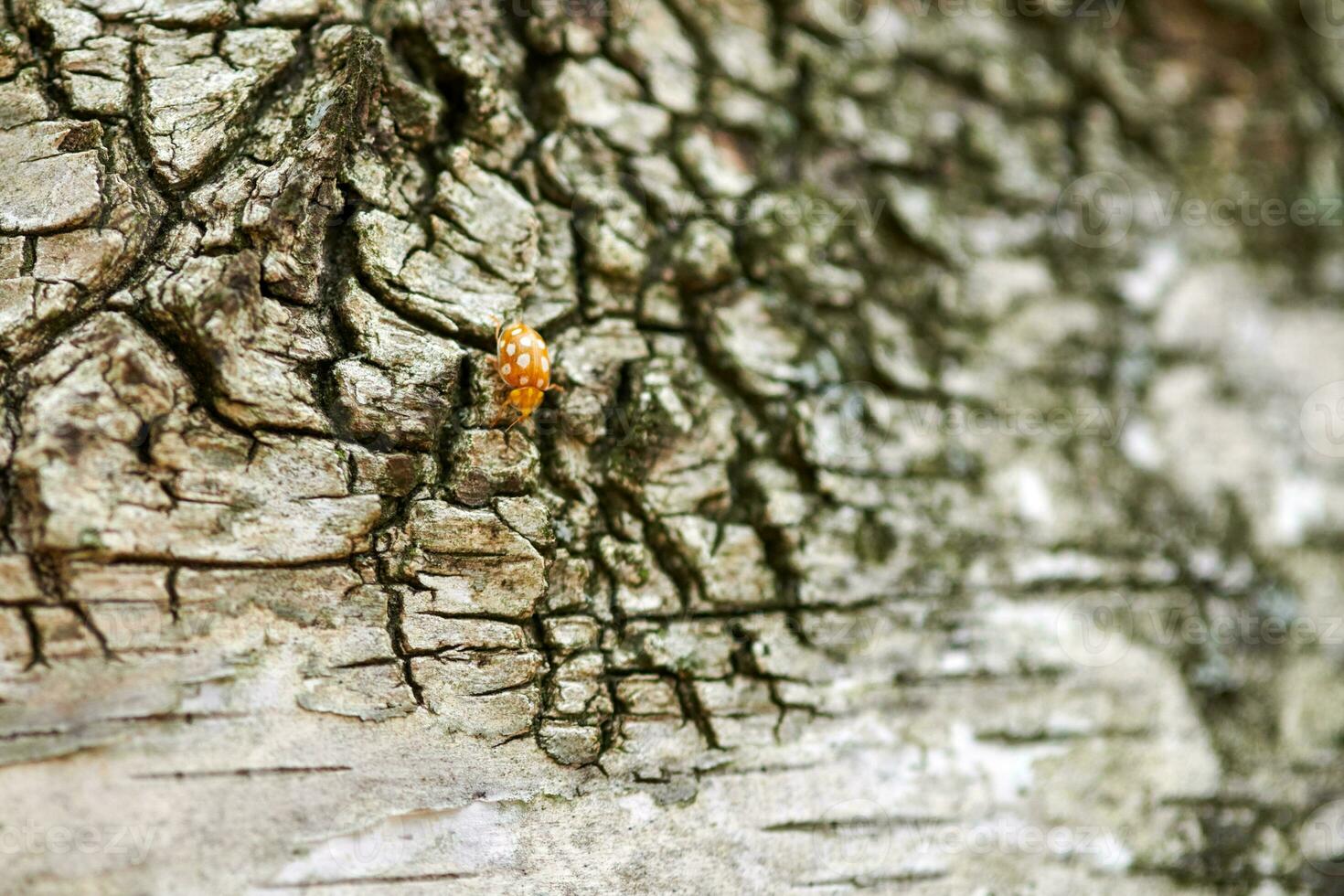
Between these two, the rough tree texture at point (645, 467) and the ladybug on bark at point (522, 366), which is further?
the ladybug on bark at point (522, 366)

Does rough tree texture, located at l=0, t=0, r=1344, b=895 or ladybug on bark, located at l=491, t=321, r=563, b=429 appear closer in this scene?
rough tree texture, located at l=0, t=0, r=1344, b=895

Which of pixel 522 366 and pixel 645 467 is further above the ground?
pixel 522 366

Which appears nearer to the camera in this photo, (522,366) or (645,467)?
(522,366)

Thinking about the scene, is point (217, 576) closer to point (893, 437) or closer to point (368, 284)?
point (368, 284)

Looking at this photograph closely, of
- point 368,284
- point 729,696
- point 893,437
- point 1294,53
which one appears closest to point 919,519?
point 893,437
